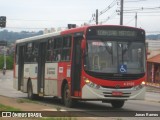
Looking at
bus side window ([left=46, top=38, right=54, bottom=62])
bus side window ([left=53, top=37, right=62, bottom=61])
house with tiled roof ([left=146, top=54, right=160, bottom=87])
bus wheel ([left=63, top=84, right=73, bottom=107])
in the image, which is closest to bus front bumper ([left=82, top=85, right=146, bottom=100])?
bus wheel ([left=63, top=84, right=73, bottom=107])

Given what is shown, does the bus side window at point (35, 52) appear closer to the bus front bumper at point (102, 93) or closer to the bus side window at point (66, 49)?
the bus side window at point (66, 49)

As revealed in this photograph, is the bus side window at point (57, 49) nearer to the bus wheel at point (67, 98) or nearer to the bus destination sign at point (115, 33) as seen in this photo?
the bus wheel at point (67, 98)

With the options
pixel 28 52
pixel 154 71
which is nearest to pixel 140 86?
pixel 28 52

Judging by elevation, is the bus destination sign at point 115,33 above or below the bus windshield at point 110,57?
above

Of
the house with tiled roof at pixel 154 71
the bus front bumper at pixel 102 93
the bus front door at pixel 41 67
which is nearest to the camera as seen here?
the bus front bumper at pixel 102 93

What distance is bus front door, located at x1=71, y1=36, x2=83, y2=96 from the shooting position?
20355 millimetres

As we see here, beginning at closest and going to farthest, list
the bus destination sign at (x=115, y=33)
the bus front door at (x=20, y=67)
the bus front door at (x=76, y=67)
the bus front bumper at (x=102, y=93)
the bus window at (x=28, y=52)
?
the bus front bumper at (x=102, y=93) < the bus destination sign at (x=115, y=33) < the bus front door at (x=76, y=67) < the bus window at (x=28, y=52) < the bus front door at (x=20, y=67)

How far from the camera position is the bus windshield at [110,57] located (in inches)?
777

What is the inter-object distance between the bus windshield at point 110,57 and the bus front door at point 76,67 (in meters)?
0.64

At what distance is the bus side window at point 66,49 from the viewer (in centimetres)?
2142

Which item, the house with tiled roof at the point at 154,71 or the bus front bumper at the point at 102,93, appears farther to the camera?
the house with tiled roof at the point at 154,71


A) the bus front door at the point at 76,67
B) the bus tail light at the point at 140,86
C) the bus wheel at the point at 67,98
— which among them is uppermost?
the bus front door at the point at 76,67

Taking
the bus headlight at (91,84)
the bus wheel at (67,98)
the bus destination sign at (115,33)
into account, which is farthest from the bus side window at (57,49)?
the bus headlight at (91,84)

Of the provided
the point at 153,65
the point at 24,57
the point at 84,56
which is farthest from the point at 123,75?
the point at 153,65
